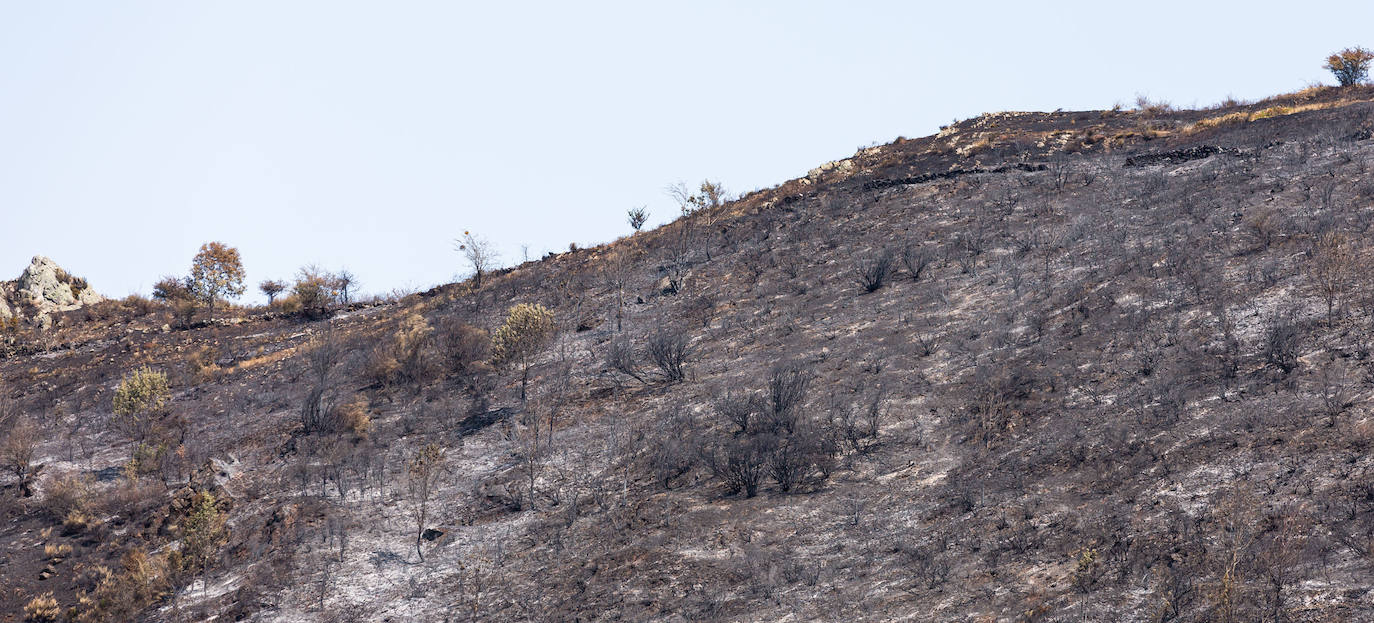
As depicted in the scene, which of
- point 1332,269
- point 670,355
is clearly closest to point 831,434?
point 670,355

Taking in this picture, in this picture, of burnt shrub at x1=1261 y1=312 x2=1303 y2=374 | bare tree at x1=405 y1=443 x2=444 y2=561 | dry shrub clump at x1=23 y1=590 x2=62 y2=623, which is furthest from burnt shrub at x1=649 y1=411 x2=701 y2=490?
dry shrub clump at x1=23 y1=590 x2=62 y2=623

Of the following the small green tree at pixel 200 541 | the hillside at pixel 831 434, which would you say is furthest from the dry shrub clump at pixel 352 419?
the small green tree at pixel 200 541

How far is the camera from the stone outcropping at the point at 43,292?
43344mm

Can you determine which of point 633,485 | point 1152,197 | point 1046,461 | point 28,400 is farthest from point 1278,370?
point 28,400

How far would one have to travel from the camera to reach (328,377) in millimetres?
29750

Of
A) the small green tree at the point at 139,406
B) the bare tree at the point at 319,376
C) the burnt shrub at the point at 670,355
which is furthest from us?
the small green tree at the point at 139,406

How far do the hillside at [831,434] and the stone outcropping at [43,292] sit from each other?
863 cm

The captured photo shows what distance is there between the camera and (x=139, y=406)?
1048 inches

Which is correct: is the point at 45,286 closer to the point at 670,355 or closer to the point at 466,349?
the point at 466,349

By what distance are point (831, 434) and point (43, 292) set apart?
1641 inches

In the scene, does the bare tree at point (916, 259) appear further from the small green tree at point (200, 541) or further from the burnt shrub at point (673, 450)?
the small green tree at point (200, 541)

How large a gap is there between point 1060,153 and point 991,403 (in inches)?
906

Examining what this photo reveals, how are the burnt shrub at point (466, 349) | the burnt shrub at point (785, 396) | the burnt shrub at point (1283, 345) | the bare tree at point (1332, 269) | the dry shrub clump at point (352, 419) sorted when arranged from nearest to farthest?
the burnt shrub at point (1283, 345)
the bare tree at point (1332, 269)
the burnt shrub at point (785, 396)
the dry shrub clump at point (352, 419)
the burnt shrub at point (466, 349)

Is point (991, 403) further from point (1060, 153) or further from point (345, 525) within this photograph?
point (1060, 153)
